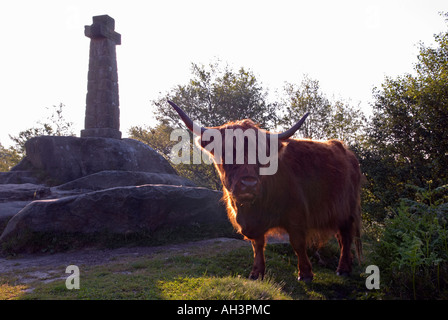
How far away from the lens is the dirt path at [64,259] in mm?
5995

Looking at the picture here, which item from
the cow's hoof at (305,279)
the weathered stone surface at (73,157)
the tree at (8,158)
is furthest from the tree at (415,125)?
the tree at (8,158)

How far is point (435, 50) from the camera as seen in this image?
565 inches

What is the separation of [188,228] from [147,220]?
981mm

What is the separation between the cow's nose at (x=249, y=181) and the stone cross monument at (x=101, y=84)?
11313mm

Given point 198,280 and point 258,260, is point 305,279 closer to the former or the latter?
point 258,260

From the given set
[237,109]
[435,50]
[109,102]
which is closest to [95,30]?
[109,102]

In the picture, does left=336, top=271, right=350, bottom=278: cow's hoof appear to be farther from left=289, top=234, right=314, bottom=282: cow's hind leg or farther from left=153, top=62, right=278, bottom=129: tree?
left=153, top=62, right=278, bottom=129: tree

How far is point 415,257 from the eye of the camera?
3842 millimetres

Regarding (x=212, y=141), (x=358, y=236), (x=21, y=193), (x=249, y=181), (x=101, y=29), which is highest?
(x=101, y=29)

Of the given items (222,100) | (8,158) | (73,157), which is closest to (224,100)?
(222,100)

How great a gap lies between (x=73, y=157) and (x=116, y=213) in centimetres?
574

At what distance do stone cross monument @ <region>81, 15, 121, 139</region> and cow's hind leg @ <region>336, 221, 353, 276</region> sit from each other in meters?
10.7

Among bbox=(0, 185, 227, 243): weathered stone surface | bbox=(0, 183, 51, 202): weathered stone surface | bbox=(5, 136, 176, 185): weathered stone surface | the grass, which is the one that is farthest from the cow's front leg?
bbox=(5, 136, 176, 185): weathered stone surface

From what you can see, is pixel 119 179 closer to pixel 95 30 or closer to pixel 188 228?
pixel 188 228
